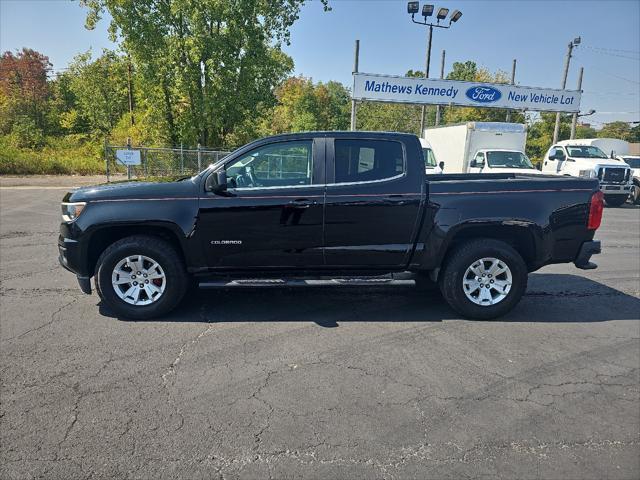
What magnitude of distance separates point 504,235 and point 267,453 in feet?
11.6

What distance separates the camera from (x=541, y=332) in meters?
4.39

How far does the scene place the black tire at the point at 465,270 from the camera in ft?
15.0

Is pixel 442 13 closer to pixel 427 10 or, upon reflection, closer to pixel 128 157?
pixel 427 10

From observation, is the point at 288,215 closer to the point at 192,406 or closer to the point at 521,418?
the point at 192,406

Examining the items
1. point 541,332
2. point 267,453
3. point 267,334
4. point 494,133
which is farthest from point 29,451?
point 494,133

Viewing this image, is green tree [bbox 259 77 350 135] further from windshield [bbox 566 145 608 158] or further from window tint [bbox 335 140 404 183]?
window tint [bbox 335 140 404 183]

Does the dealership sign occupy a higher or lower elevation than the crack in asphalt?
higher

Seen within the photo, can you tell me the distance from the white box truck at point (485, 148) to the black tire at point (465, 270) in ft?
39.9

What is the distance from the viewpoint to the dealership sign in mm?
22250

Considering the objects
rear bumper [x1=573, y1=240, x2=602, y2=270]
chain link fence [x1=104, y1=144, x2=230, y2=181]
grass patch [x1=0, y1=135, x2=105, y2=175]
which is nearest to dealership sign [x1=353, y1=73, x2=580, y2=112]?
chain link fence [x1=104, y1=144, x2=230, y2=181]

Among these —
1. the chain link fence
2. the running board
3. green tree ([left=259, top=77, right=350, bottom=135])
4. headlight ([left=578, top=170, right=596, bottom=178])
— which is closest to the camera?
the running board

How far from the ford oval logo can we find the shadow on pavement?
20.4m

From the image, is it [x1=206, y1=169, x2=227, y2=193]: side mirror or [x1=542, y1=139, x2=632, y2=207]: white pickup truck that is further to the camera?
[x1=542, y1=139, x2=632, y2=207]: white pickup truck

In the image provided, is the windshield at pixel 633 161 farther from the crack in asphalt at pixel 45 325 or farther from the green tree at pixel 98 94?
the green tree at pixel 98 94
